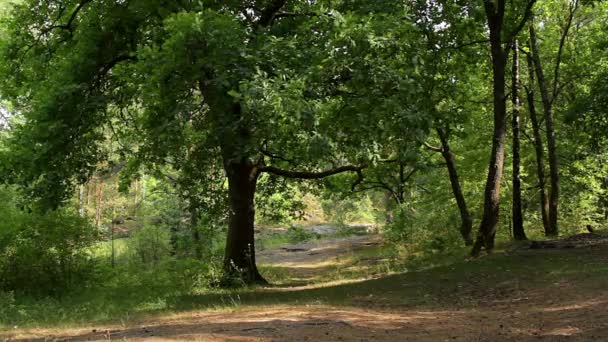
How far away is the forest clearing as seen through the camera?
8461mm

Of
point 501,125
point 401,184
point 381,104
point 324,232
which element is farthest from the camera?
point 324,232

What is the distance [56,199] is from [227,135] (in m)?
4.47

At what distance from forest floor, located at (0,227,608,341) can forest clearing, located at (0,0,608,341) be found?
7 cm

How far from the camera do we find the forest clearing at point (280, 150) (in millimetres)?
8461

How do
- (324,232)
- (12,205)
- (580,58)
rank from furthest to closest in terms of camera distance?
(324,232) → (580,58) → (12,205)

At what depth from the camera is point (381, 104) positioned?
990 centimetres

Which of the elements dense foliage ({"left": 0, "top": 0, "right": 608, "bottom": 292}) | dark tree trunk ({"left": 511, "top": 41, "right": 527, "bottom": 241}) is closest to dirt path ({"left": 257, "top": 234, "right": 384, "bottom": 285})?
dense foliage ({"left": 0, "top": 0, "right": 608, "bottom": 292})

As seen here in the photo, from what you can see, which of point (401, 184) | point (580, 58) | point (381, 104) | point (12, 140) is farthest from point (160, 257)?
point (580, 58)

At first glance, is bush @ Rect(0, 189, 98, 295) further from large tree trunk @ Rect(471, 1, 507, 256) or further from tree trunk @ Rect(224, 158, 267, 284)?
large tree trunk @ Rect(471, 1, 507, 256)

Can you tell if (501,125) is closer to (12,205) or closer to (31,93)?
(31,93)

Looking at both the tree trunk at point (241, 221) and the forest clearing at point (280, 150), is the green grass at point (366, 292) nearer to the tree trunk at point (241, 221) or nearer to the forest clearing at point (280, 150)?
the forest clearing at point (280, 150)

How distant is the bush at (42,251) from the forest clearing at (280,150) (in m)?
0.05

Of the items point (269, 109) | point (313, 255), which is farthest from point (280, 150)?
point (313, 255)

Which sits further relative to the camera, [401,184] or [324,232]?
[324,232]
